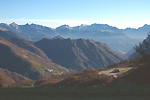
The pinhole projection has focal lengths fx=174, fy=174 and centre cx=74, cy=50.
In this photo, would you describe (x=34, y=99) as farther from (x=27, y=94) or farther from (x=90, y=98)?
(x=90, y=98)

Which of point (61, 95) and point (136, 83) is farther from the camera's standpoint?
point (136, 83)

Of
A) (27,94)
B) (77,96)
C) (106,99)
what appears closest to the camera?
(106,99)

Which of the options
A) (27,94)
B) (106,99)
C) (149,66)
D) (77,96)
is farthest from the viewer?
(149,66)

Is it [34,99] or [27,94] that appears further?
[27,94]

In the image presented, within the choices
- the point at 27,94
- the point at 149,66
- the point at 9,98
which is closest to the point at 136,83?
the point at 149,66

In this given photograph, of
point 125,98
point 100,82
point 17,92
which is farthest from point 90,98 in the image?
point 100,82

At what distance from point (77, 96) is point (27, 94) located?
20.4 ft

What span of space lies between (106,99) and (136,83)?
46.6 ft

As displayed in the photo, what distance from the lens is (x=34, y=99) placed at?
18391 millimetres

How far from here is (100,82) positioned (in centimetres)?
3161

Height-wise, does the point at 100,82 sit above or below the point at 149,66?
below

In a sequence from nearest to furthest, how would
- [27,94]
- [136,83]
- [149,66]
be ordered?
[27,94], [136,83], [149,66]

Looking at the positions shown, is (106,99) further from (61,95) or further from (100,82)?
(100,82)

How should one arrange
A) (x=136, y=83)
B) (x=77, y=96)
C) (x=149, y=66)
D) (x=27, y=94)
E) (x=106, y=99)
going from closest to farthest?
(x=106, y=99), (x=77, y=96), (x=27, y=94), (x=136, y=83), (x=149, y=66)
